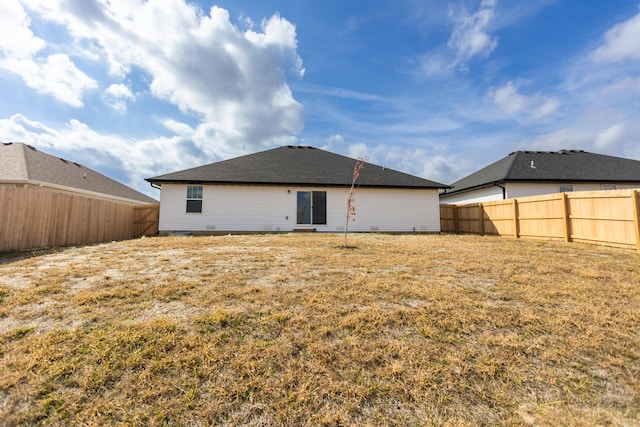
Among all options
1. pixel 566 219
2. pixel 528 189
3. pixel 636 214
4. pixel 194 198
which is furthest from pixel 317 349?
pixel 528 189

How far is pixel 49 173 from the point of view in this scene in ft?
43.3

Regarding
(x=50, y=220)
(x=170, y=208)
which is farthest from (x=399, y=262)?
(x=170, y=208)

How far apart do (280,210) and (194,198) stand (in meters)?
4.47

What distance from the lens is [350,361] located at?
2240 mm

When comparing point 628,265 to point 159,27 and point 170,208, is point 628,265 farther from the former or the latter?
point 170,208

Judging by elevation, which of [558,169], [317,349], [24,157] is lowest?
[317,349]

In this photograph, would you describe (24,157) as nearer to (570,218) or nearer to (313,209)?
(313,209)

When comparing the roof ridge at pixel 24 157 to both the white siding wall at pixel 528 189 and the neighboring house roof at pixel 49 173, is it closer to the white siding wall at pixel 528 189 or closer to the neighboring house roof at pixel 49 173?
the neighboring house roof at pixel 49 173

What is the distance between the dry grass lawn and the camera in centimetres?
177

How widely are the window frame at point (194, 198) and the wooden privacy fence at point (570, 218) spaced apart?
48.7ft

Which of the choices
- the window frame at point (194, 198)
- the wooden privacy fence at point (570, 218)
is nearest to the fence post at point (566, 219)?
the wooden privacy fence at point (570, 218)

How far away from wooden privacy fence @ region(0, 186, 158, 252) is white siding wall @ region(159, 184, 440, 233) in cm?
242

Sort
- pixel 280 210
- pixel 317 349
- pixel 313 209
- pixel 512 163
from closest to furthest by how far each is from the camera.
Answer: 1. pixel 317 349
2. pixel 280 210
3. pixel 313 209
4. pixel 512 163

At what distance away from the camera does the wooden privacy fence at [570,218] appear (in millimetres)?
7387
